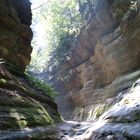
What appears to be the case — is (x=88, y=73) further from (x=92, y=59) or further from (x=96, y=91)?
(x=96, y=91)

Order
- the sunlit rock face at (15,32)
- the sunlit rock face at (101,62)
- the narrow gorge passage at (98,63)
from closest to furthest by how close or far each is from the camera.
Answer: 1. the sunlit rock face at (15,32)
2. the narrow gorge passage at (98,63)
3. the sunlit rock face at (101,62)

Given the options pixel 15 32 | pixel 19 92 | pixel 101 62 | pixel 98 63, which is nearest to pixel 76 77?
pixel 98 63

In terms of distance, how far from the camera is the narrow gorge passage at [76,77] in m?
9.41

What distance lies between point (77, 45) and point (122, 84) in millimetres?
16176

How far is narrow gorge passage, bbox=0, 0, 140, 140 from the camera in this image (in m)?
9.41

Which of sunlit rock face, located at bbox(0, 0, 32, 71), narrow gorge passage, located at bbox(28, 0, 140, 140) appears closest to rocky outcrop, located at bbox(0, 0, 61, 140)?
sunlit rock face, located at bbox(0, 0, 32, 71)

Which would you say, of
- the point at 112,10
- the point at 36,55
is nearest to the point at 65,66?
the point at 112,10

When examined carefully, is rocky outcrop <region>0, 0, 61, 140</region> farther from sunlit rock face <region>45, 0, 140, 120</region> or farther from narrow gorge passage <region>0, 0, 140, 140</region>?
sunlit rock face <region>45, 0, 140, 120</region>

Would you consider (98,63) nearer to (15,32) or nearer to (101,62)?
(101,62)

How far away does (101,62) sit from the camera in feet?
104

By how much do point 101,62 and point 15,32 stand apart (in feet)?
44.8

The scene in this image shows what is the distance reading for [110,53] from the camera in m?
28.4

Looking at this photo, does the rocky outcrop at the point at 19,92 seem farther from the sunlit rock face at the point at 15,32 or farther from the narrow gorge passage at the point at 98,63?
the narrow gorge passage at the point at 98,63

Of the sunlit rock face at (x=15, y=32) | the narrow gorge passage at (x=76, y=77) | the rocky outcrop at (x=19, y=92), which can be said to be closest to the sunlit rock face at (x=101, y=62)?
the narrow gorge passage at (x=76, y=77)
